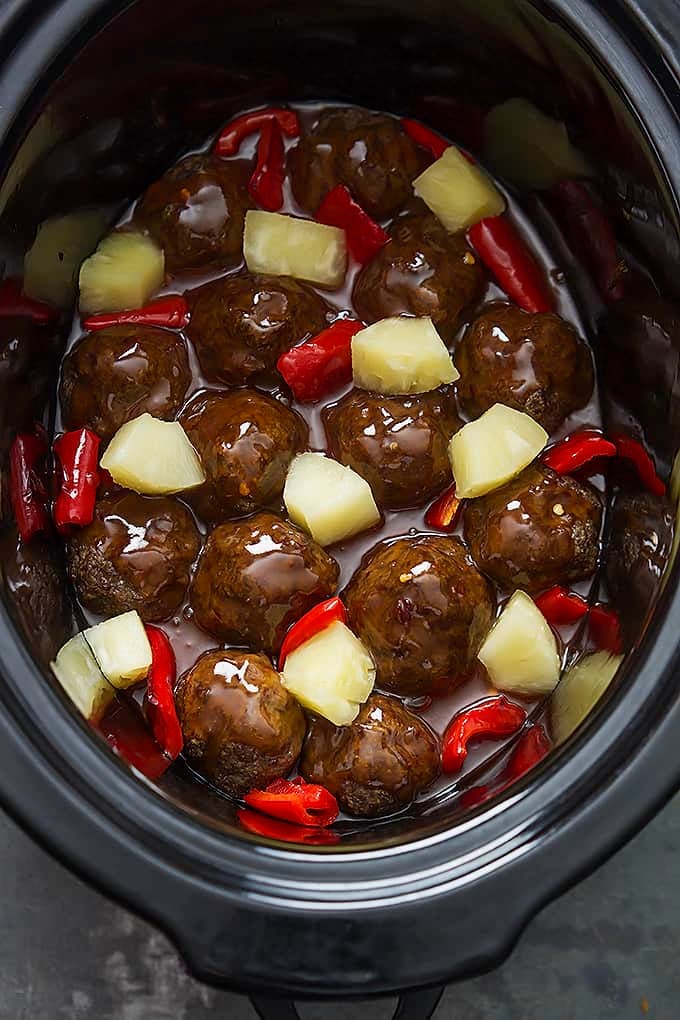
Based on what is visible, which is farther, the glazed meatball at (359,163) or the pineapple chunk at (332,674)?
the glazed meatball at (359,163)

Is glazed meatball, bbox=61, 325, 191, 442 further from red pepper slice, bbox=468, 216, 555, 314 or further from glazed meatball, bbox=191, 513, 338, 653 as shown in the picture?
red pepper slice, bbox=468, 216, 555, 314

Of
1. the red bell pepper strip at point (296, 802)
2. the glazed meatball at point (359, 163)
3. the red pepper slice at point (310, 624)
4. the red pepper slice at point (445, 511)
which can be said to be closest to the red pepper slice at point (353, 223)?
the glazed meatball at point (359, 163)

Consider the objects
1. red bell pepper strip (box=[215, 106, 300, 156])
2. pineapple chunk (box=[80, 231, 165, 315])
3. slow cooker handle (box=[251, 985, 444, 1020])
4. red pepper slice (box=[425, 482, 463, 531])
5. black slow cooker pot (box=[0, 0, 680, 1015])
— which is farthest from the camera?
red bell pepper strip (box=[215, 106, 300, 156])

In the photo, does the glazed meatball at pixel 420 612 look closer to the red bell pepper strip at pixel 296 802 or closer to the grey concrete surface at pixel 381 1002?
the red bell pepper strip at pixel 296 802

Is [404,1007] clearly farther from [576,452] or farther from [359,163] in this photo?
[359,163]

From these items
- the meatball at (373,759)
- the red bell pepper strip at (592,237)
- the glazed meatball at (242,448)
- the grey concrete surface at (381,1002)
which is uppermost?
the red bell pepper strip at (592,237)

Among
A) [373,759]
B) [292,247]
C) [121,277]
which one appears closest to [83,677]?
[373,759]

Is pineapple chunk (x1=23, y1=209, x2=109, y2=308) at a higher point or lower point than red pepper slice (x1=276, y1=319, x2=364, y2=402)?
lower

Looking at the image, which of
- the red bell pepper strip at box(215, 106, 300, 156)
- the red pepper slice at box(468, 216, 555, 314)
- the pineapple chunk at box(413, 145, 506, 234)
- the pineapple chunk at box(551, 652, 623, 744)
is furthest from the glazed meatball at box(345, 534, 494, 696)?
the red bell pepper strip at box(215, 106, 300, 156)
